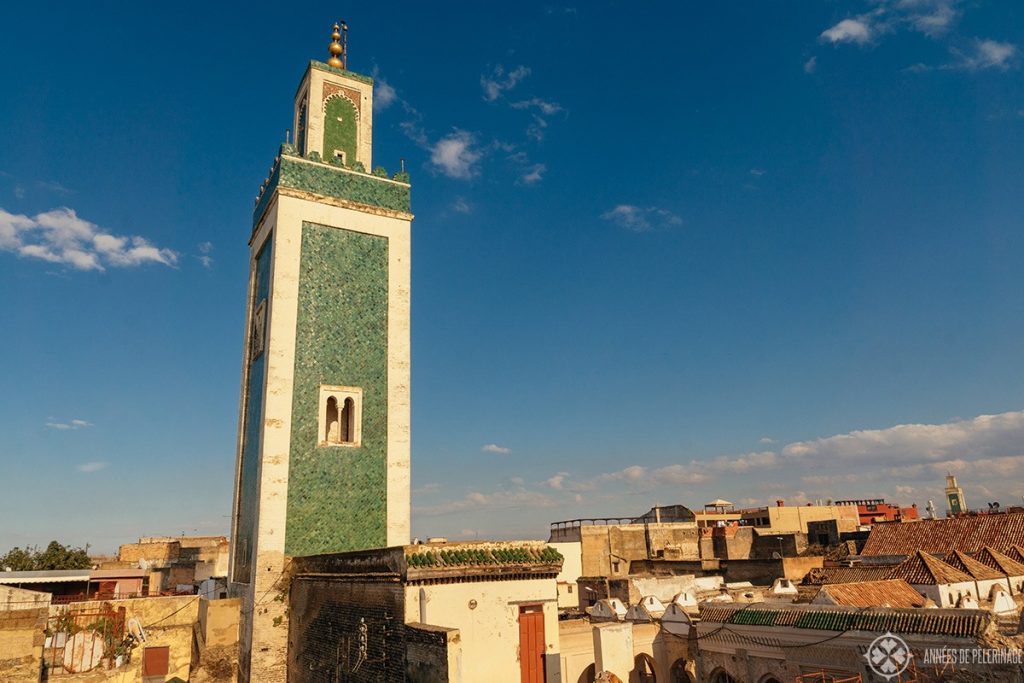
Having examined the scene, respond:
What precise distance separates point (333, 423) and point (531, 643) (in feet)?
24.6

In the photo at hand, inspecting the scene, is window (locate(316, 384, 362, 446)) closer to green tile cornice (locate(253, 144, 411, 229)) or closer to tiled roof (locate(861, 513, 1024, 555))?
green tile cornice (locate(253, 144, 411, 229))

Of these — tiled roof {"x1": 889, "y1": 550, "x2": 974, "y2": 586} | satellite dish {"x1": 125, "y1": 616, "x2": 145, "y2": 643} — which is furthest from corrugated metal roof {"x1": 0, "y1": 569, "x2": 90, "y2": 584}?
tiled roof {"x1": 889, "y1": 550, "x2": 974, "y2": 586}

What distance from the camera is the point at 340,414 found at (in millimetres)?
15984

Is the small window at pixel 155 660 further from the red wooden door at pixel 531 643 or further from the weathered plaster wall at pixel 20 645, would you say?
the red wooden door at pixel 531 643

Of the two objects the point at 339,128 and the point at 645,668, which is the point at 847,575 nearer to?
the point at 645,668

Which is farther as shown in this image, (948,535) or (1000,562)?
(948,535)

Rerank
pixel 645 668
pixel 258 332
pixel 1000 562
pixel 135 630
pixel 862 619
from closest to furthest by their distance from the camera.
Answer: pixel 862 619, pixel 135 630, pixel 645 668, pixel 258 332, pixel 1000 562

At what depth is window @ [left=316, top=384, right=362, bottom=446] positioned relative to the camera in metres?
15.7

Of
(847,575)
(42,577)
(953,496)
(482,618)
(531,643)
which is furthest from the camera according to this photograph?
(953,496)

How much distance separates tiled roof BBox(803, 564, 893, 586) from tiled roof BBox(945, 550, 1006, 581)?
72.4 inches

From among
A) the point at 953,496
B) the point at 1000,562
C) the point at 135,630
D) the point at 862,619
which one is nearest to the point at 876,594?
the point at 862,619

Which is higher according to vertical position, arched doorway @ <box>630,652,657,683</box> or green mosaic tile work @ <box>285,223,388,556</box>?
green mosaic tile work @ <box>285,223,388,556</box>

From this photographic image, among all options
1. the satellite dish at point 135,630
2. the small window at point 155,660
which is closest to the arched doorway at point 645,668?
the small window at point 155,660

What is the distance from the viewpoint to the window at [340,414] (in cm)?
1573
